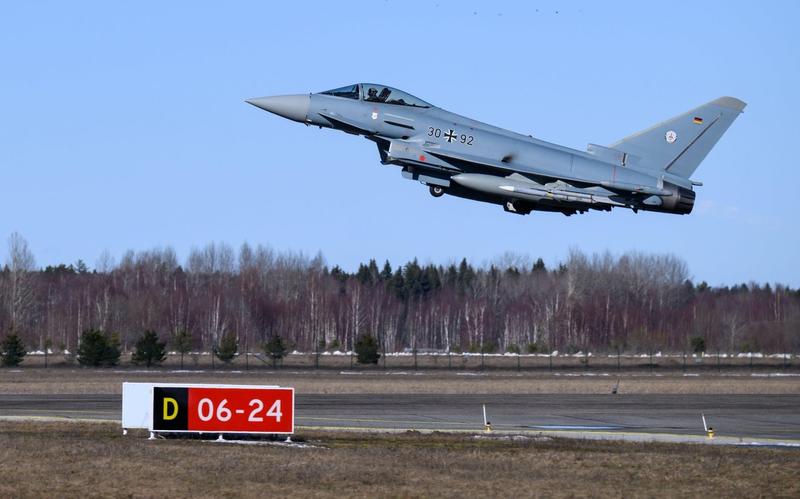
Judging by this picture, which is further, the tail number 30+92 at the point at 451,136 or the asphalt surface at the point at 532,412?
the asphalt surface at the point at 532,412

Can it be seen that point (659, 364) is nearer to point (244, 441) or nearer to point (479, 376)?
point (479, 376)

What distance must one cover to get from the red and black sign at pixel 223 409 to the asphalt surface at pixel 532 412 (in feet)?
15.7

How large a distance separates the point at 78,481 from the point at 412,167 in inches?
471

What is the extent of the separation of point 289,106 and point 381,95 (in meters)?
2.47

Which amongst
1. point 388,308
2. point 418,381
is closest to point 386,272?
point 388,308

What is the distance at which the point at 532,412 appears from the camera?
39.4 metres

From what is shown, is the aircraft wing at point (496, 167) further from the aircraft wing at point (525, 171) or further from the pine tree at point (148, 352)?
the pine tree at point (148, 352)

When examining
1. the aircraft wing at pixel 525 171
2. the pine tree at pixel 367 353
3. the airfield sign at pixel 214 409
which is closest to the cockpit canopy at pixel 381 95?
the aircraft wing at pixel 525 171

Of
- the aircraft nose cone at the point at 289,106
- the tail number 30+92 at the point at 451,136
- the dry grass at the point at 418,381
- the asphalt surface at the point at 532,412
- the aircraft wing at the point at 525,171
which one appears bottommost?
the asphalt surface at the point at 532,412

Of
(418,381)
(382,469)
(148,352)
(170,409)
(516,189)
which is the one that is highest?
(516,189)

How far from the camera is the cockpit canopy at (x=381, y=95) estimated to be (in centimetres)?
3142

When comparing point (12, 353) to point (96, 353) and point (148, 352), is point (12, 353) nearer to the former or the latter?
point (96, 353)

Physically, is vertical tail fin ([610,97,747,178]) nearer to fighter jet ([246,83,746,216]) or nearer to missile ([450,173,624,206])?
fighter jet ([246,83,746,216])

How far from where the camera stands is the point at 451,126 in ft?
100
